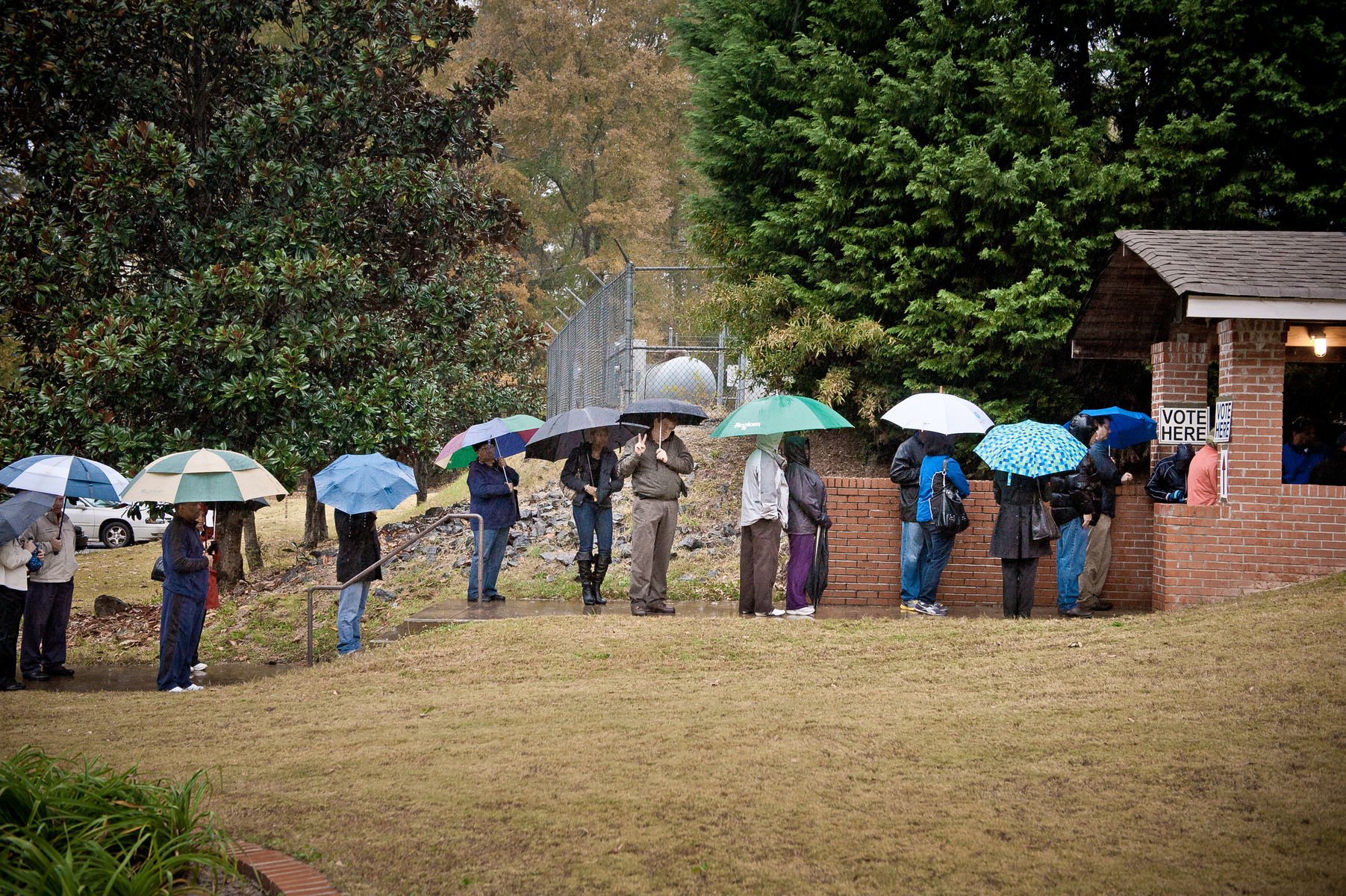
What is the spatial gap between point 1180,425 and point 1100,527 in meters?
1.39

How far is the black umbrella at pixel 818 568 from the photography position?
396 inches

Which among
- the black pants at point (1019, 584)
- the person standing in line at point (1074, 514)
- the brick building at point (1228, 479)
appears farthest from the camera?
the person standing in line at point (1074, 514)

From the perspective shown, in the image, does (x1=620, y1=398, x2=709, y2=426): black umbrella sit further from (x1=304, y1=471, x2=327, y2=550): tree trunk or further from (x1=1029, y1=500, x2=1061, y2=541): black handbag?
(x1=304, y1=471, x2=327, y2=550): tree trunk

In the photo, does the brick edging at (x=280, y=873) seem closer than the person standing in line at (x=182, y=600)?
Yes

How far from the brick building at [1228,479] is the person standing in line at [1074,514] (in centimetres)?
66

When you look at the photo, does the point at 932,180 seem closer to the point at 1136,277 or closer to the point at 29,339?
the point at 1136,277

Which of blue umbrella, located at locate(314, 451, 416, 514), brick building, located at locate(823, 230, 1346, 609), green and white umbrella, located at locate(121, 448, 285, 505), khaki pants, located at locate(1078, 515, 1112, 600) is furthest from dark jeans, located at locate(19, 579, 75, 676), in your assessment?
khaki pants, located at locate(1078, 515, 1112, 600)

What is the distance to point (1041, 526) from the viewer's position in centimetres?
914

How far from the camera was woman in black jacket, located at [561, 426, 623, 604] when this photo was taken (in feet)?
34.5

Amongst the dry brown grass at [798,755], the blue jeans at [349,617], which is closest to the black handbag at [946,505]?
the dry brown grass at [798,755]

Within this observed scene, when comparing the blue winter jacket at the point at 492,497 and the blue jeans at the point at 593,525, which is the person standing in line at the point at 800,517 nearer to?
the blue jeans at the point at 593,525

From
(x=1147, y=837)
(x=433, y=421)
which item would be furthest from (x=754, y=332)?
(x=1147, y=837)

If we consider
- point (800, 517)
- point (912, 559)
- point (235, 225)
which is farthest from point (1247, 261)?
point (235, 225)

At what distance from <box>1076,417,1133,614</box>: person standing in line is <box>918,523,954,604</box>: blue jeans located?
1324mm
